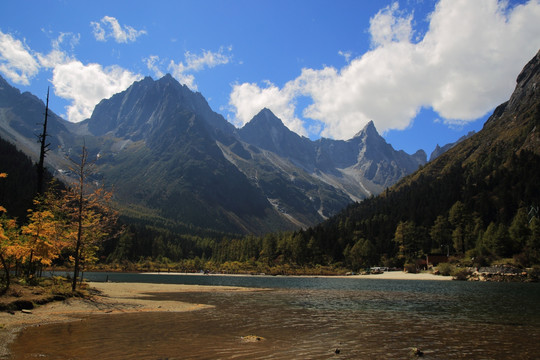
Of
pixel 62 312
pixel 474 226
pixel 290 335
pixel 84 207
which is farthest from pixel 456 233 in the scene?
pixel 62 312

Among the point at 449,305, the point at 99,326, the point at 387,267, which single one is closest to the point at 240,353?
the point at 99,326

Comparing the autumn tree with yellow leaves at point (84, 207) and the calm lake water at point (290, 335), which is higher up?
the autumn tree with yellow leaves at point (84, 207)

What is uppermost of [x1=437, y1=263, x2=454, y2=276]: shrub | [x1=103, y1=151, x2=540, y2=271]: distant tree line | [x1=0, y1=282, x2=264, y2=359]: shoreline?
[x1=103, y1=151, x2=540, y2=271]: distant tree line

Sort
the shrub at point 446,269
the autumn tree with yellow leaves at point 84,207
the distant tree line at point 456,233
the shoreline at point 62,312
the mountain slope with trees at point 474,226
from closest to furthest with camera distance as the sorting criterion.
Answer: the shoreline at point 62,312 → the autumn tree with yellow leaves at point 84,207 → the mountain slope with trees at point 474,226 → the distant tree line at point 456,233 → the shrub at point 446,269

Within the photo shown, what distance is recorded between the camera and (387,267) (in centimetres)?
16300

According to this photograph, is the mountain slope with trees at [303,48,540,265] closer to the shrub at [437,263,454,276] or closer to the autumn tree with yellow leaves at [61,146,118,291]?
the shrub at [437,263,454,276]

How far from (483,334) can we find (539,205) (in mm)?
148653

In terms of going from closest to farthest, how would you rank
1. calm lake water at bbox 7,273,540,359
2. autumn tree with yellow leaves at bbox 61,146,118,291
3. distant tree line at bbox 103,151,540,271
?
calm lake water at bbox 7,273,540,359 < autumn tree with yellow leaves at bbox 61,146,118,291 < distant tree line at bbox 103,151,540,271

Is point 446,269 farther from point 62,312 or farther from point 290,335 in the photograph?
point 62,312

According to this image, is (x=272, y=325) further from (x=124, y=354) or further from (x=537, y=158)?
(x=537, y=158)

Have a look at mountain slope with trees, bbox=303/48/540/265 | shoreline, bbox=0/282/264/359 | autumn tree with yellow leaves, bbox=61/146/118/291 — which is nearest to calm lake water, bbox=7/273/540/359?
shoreline, bbox=0/282/264/359

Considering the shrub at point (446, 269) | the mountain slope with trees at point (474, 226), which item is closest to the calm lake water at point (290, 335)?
the shrub at point (446, 269)

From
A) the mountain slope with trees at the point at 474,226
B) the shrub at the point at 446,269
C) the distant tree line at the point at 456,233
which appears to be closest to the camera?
the mountain slope with trees at the point at 474,226

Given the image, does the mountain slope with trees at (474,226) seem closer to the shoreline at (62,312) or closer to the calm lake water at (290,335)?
the calm lake water at (290,335)
